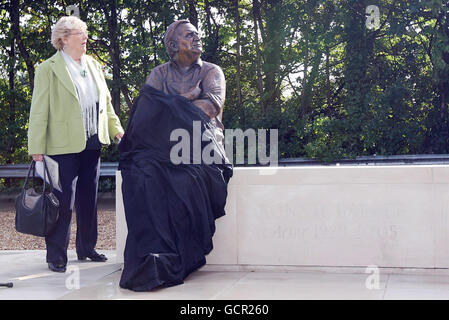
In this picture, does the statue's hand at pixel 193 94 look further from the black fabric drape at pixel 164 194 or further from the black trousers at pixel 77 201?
the black trousers at pixel 77 201

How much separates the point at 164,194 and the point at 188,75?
102 cm

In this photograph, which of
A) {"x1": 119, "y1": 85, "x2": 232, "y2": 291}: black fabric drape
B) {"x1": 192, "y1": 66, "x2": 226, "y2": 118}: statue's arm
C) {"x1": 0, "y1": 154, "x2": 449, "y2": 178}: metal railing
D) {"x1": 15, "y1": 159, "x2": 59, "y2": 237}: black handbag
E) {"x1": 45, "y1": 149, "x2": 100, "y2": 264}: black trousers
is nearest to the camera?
{"x1": 119, "y1": 85, "x2": 232, "y2": 291}: black fabric drape

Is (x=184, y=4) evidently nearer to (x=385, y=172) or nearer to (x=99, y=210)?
(x=99, y=210)

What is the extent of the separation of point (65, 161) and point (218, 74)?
1324mm

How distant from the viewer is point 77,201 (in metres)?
5.59

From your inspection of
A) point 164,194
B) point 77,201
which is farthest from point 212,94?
point 77,201

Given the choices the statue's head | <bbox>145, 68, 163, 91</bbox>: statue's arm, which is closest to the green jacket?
<bbox>145, 68, 163, 91</bbox>: statue's arm

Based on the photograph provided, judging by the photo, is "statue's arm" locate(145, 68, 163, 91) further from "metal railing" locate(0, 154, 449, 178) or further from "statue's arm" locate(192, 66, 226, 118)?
"metal railing" locate(0, 154, 449, 178)

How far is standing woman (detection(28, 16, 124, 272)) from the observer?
525 cm

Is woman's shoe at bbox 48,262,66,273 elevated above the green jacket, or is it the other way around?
the green jacket

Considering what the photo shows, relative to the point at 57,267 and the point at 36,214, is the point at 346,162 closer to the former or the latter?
the point at 57,267

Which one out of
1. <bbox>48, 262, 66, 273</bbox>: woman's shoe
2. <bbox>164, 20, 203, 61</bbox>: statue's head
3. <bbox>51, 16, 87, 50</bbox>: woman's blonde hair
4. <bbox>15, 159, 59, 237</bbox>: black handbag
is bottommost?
<bbox>48, 262, 66, 273</bbox>: woman's shoe

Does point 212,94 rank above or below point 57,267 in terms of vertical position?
above

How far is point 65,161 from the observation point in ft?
17.3
